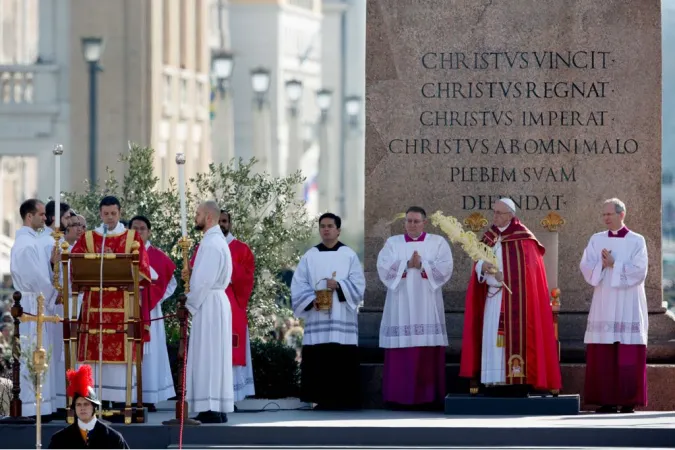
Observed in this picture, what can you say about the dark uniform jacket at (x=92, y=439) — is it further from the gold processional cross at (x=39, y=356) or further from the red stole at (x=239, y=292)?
the red stole at (x=239, y=292)

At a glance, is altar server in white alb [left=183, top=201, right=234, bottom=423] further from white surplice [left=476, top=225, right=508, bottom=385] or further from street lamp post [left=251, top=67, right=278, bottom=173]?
street lamp post [left=251, top=67, right=278, bottom=173]

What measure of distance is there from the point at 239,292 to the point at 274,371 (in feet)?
4.45

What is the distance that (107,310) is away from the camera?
21.0 m

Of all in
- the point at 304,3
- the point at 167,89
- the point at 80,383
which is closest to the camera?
the point at 80,383

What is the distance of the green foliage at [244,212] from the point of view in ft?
81.9

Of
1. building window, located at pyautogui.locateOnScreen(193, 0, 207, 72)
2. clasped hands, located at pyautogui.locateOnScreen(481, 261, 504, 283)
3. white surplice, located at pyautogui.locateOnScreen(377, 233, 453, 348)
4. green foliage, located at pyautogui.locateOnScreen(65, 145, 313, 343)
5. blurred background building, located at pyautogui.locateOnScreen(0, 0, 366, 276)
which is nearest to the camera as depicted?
clasped hands, located at pyautogui.locateOnScreen(481, 261, 504, 283)

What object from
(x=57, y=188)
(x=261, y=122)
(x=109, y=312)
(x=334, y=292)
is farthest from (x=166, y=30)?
(x=57, y=188)

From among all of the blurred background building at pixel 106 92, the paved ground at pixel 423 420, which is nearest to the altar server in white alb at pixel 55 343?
the paved ground at pixel 423 420

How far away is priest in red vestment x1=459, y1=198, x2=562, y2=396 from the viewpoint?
21.6 meters

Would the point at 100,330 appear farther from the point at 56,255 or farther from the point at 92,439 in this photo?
the point at 92,439

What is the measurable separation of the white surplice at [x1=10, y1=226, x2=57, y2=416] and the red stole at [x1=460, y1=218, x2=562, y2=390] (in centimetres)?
351

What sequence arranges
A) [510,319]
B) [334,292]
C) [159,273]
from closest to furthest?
[510,319] → [159,273] → [334,292]

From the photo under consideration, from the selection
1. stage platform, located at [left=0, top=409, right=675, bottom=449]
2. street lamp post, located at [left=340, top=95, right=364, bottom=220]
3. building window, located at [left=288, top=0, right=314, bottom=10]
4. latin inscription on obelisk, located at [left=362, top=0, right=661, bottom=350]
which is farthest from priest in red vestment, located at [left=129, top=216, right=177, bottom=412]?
building window, located at [left=288, top=0, right=314, bottom=10]

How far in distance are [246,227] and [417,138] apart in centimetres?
242
